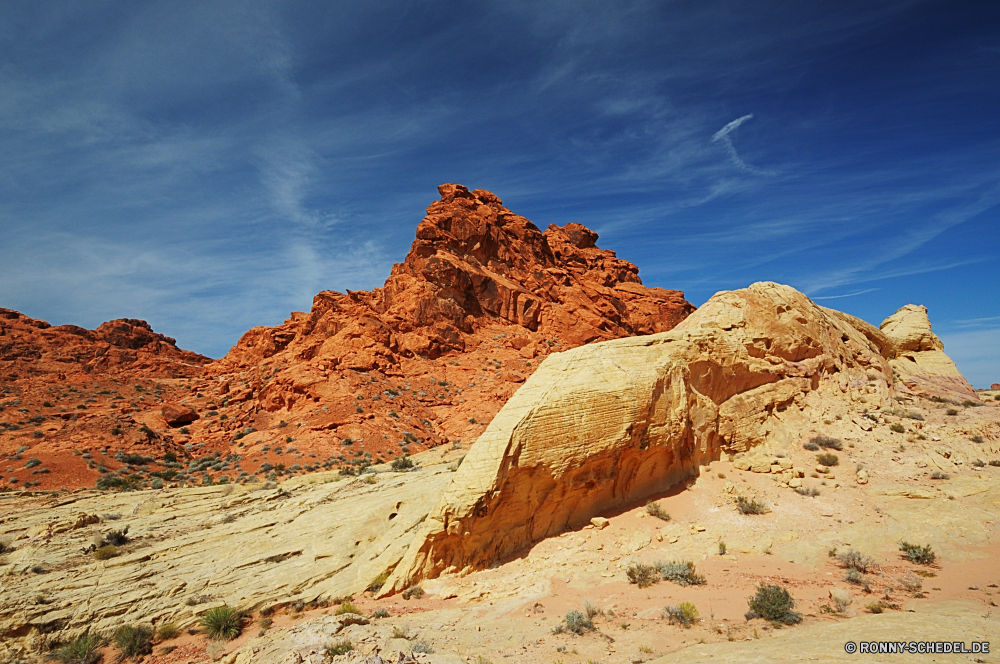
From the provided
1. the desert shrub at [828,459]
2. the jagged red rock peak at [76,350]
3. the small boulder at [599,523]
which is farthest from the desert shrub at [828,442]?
the jagged red rock peak at [76,350]

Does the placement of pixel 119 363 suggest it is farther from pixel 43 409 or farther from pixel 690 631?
pixel 690 631

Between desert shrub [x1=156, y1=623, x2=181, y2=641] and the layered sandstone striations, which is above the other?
the layered sandstone striations

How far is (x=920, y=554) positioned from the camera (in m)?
8.38

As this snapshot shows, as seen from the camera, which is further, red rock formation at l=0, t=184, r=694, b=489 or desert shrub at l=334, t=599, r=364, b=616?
red rock formation at l=0, t=184, r=694, b=489

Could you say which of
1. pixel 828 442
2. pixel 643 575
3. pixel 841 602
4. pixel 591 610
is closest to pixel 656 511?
pixel 643 575

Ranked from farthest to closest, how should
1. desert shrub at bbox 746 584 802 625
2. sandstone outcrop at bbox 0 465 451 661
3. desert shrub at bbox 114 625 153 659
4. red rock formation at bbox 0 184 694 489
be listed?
1. red rock formation at bbox 0 184 694 489
2. sandstone outcrop at bbox 0 465 451 661
3. desert shrub at bbox 114 625 153 659
4. desert shrub at bbox 746 584 802 625

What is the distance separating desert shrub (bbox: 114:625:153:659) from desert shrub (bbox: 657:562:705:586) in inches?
352

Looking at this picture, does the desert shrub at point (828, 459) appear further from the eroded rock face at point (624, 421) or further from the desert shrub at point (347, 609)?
the desert shrub at point (347, 609)

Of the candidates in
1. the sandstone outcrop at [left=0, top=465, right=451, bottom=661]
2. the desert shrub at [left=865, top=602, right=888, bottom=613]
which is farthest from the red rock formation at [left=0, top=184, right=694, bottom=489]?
the desert shrub at [left=865, top=602, right=888, bottom=613]

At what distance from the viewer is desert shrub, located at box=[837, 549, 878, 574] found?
8.24 metres

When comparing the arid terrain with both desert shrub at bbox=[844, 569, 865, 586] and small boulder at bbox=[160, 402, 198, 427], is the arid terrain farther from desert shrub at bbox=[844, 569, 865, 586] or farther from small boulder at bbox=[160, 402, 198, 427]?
small boulder at bbox=[160, 402, 198, 427]

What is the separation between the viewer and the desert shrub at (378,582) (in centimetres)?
963

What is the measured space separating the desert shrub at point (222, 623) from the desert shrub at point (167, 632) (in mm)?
399

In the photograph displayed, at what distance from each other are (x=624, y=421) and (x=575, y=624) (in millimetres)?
4189
